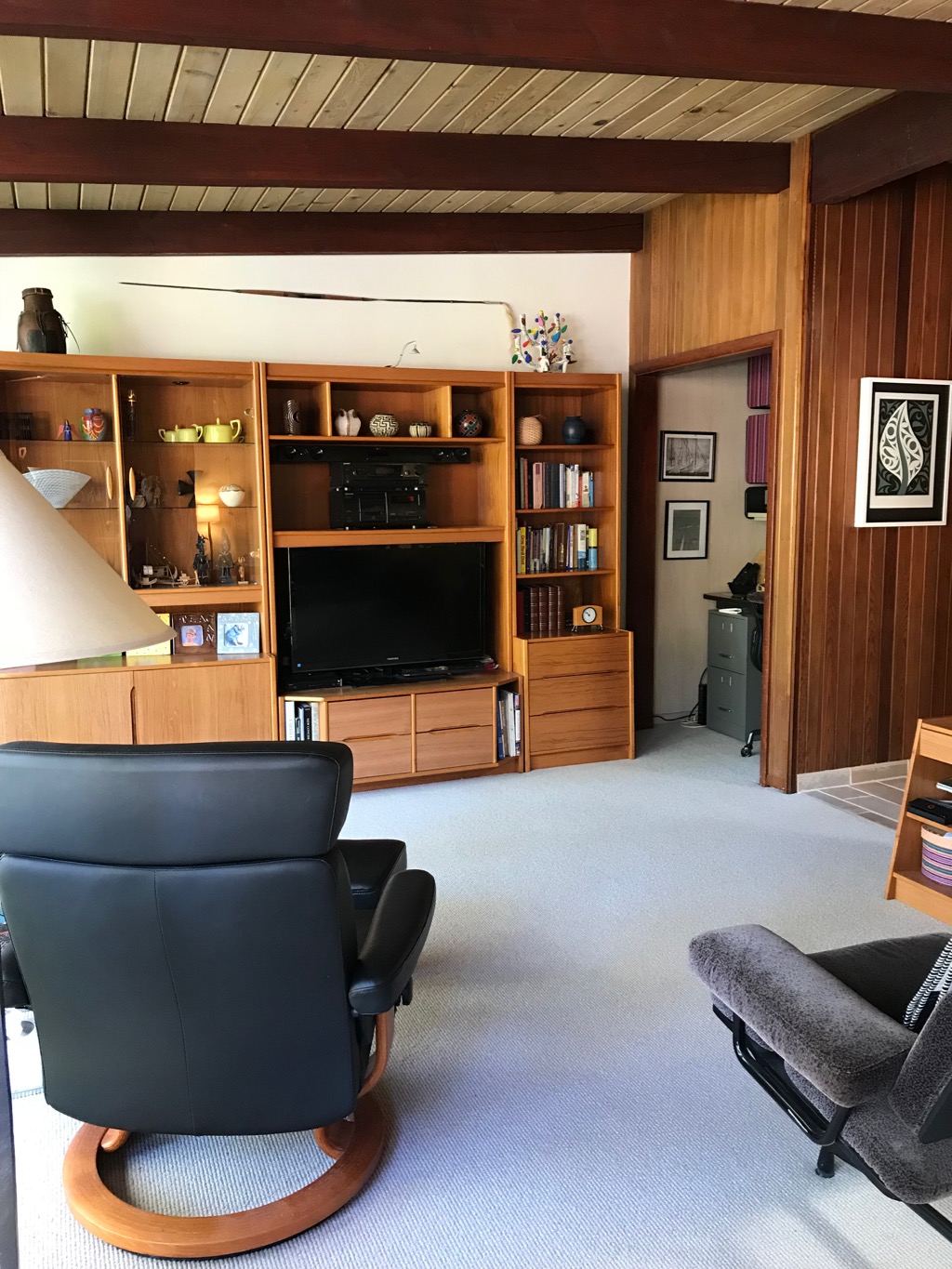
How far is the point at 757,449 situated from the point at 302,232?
3.09 metres

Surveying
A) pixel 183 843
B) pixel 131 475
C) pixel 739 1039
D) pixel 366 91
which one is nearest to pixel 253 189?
pixel 366 91

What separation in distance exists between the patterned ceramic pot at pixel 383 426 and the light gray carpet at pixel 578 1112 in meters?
2.18

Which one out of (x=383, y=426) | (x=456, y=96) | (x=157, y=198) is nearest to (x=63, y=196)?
(x=157, y=198)

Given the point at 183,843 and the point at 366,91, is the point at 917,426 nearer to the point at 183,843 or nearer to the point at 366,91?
the point at 366,91

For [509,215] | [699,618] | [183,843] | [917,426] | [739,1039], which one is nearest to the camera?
[183,843]

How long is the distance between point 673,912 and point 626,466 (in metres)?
3.24

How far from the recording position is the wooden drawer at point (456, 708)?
5020mm

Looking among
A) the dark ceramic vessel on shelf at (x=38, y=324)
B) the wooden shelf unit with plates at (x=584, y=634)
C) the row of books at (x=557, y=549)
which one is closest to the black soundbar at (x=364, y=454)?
the wooden shelf unit with plates at (x=584, y=634)

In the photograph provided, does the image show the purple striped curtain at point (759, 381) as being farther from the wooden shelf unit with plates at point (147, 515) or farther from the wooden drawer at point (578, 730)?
the wooden shelf unit with plates at point (147, 515)

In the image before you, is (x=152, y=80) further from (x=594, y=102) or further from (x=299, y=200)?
(x=594, y=102)

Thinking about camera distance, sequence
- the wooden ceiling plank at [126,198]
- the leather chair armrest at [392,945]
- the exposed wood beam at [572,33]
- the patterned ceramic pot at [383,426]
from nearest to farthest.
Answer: the leather chair armrest at [392,945]
the exposed wood beam at [572,33]
the wooden ceiling plank at [126,198]
the patterned ceramic pot at [383,426]

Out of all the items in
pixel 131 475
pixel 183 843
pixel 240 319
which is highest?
pixel 240 319

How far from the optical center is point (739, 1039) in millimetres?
2021

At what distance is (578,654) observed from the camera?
5371 millimetres
